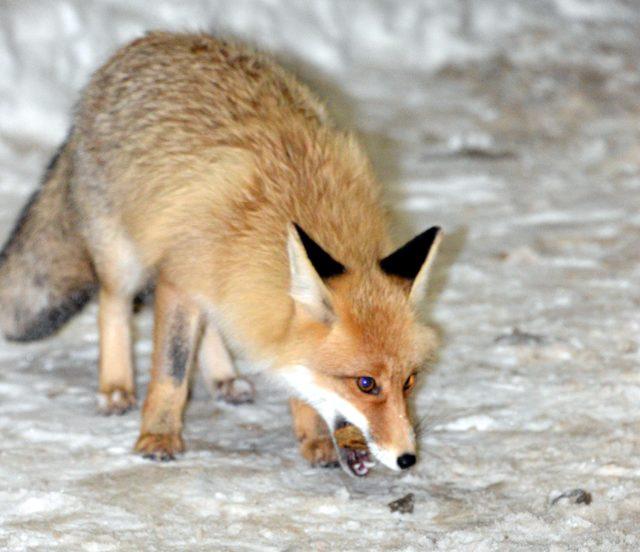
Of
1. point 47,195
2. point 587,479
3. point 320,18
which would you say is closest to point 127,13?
point 320,18

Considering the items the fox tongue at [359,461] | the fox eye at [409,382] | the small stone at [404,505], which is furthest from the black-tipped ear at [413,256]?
the small stone at [404,505]

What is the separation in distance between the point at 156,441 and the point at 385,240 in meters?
1.22

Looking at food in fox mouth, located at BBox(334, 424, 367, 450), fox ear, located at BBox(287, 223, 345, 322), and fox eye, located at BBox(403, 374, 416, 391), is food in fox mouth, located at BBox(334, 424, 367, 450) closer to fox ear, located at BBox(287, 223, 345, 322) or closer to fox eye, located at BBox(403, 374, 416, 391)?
fox eye, located at BBox(403, 374, 416, 391)

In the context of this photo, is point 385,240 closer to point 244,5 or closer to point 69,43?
point 69,43

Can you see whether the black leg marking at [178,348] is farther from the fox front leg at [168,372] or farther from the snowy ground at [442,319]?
the snowy ground at [442,319]

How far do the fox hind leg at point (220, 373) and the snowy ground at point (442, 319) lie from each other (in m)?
0.08

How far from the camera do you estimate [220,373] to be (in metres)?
5.09

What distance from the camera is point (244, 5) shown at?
992 centimetres

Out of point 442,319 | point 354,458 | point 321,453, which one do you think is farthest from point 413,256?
point 442,319

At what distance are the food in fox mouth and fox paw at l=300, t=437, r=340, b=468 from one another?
0.29 meters

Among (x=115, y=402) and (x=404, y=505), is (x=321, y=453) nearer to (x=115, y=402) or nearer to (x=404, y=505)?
(x=404, y=505)

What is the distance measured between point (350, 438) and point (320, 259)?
0.74 meters

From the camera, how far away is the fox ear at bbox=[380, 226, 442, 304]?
392 centimetres

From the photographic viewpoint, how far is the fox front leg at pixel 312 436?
4.41 meters
